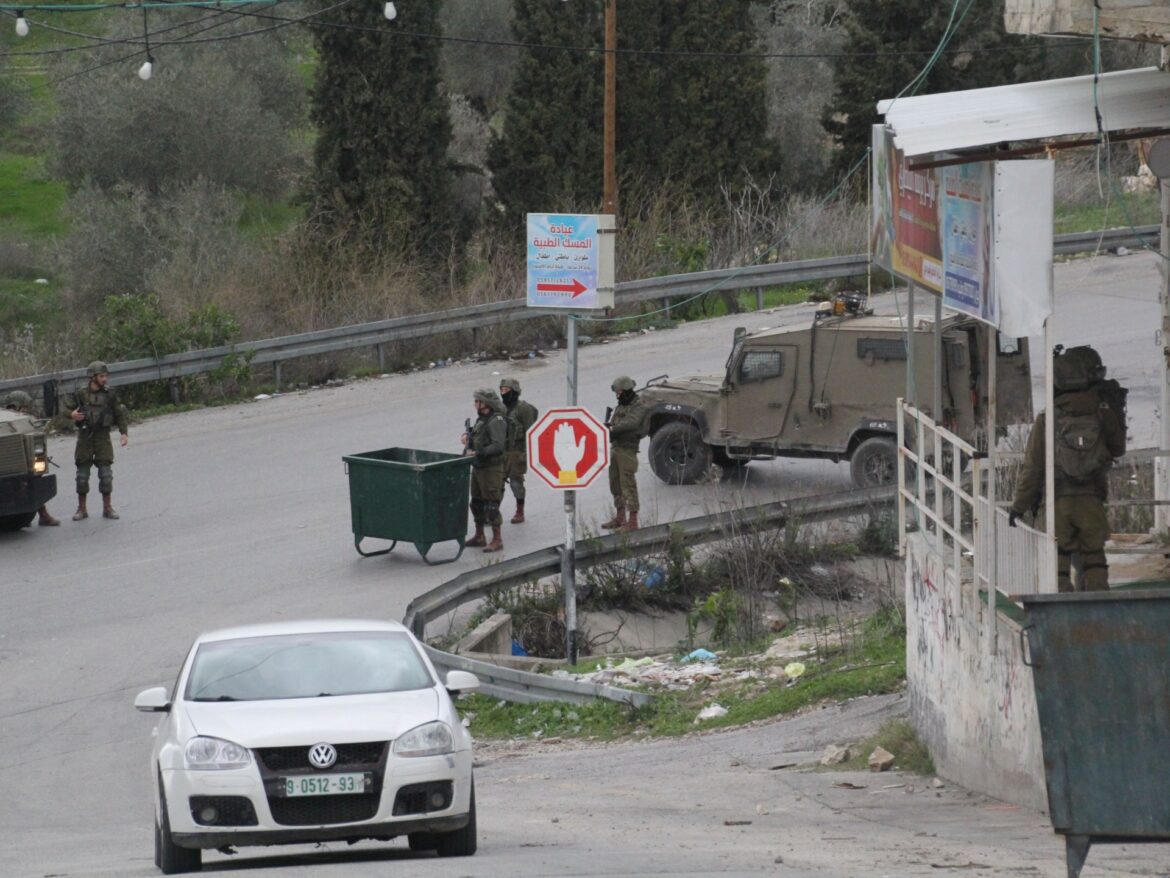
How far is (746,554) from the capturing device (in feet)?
52.5

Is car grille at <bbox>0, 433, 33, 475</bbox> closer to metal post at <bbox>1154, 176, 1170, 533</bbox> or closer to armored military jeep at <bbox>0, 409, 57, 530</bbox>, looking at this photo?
armored military jeep at <bbox>0, 409, 57, 530</bbox>

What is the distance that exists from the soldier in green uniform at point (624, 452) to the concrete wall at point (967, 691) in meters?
6.75

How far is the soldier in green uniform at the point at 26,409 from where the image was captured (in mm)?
18719

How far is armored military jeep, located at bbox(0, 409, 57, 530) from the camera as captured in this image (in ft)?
57.9

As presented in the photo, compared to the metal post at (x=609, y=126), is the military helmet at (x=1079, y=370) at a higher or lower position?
lower

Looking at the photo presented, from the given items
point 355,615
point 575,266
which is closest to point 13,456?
point 355,615

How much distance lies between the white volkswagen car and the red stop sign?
17.9 ft

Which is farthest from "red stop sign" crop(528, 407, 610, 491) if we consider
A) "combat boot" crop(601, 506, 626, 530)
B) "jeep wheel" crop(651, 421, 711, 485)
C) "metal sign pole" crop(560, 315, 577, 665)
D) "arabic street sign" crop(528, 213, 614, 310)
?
"jeep wheel" crop(651, 421, 711, 485)

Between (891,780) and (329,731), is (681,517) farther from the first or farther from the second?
(329,731)

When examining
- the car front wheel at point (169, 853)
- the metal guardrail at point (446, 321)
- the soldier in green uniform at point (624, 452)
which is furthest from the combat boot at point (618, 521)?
the car front wheel at point (169, 853)

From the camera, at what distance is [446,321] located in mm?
27047

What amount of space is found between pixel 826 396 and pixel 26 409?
976cm

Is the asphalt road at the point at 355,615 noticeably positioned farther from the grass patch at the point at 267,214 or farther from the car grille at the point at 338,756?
the grass patch at the point at 267,214

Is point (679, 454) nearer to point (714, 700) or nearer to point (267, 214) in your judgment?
point (714, 700)
